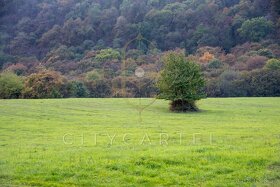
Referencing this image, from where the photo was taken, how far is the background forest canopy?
4407 inches

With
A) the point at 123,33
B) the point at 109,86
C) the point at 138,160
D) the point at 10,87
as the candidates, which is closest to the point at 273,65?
the point at 109,86

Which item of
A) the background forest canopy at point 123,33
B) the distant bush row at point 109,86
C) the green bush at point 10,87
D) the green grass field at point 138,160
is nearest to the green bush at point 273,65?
the background forest canopy at point 123,33

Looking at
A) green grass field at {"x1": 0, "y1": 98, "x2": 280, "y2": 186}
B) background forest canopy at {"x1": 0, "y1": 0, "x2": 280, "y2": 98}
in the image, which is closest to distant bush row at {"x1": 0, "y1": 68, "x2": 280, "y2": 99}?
background forest canopy at {"x1": 0, "y1": 0, "x2": 280, "y2": 98}

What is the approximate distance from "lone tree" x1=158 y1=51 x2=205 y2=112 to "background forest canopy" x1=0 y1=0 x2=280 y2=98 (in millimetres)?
38580

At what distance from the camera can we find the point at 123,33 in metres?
129

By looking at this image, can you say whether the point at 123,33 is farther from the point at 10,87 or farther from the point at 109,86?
the point at 10,87

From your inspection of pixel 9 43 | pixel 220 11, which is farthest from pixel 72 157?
pixel 220 11

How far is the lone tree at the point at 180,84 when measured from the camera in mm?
52562

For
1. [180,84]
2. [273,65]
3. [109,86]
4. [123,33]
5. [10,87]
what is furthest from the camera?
[123,33]

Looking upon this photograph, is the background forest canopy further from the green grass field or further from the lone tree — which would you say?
the green grass field

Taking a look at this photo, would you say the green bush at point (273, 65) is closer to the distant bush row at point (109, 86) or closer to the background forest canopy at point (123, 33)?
the background forest canopy at point (123, 33)

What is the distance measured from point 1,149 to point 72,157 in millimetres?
5614

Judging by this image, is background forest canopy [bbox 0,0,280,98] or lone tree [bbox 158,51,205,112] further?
background forest canopy [bbox 0,0,280,98]

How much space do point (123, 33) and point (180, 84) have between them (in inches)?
3123
